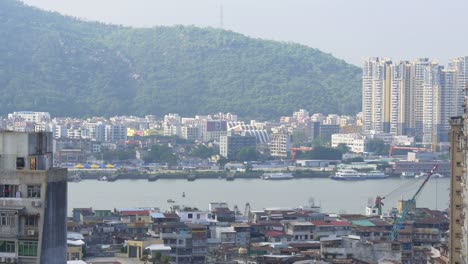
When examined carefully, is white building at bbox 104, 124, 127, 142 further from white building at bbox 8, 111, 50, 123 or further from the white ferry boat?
the white ferry boat

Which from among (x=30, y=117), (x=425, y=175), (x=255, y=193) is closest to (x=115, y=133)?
(x=30, y=117)

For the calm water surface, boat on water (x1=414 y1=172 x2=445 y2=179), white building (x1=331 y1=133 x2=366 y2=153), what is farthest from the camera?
white building (x1=331 y1=133 x2=366 y2=153)

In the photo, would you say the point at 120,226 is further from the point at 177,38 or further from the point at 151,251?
the point at 177,38

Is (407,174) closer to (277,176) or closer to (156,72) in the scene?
(277,176)

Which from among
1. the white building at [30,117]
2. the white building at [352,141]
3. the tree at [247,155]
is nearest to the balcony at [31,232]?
the tree at [247,155]

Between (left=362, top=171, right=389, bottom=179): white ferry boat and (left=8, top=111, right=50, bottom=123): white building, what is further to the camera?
(left=8, top=111, right=50, bottom=123): white building

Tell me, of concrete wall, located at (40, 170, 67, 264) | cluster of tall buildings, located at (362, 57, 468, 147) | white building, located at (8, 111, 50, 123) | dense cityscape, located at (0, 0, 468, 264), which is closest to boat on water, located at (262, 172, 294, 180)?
dense cityscape, located at (0, 0, 468, 264)

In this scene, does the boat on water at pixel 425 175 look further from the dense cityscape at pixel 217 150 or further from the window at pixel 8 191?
the window at pixel 8 191
